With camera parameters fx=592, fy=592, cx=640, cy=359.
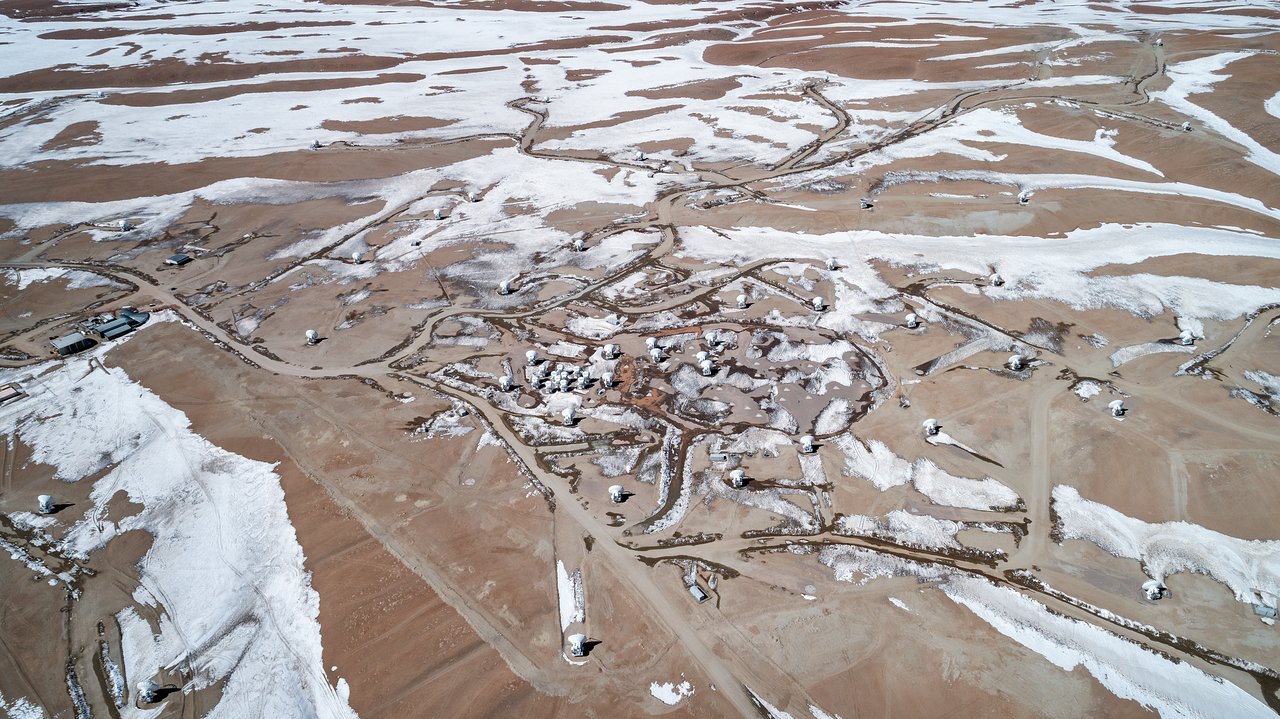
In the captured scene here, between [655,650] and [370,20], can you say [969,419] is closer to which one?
[655,650]

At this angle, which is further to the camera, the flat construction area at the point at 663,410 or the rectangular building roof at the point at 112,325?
the rectangular building roof at the point at 112,325

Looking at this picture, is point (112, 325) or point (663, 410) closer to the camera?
point (663, 410)

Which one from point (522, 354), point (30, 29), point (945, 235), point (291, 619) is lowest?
point (291, 619)

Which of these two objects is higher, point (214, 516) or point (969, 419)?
point (969, 419)

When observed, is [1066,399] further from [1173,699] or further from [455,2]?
[455,2]

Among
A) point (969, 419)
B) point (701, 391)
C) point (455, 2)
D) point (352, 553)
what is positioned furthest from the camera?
point (455, 2)

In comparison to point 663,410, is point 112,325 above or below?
below

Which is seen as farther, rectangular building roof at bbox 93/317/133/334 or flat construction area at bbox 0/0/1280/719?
rectangular building roof at bbox 93/317/133/334

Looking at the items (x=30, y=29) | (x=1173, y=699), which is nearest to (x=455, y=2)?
(x=30, y=29)

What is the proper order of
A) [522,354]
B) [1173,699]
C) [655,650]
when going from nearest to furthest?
[1173,699]
[655,650]
[522,354]

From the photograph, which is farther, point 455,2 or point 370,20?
point 455,2
